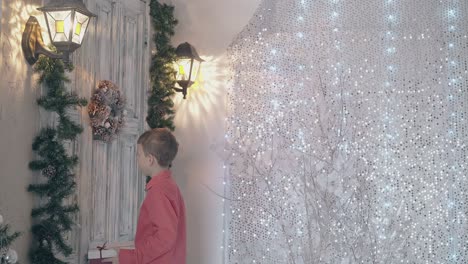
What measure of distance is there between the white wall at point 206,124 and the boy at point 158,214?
1.18m

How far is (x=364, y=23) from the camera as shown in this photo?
12.3ft

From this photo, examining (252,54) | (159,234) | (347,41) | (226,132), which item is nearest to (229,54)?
(252,54)

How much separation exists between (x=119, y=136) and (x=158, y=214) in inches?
40.5

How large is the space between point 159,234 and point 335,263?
1.43 meters

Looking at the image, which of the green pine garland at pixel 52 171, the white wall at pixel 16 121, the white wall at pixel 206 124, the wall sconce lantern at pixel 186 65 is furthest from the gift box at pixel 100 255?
the wall sconce lantern at pixel 186 65

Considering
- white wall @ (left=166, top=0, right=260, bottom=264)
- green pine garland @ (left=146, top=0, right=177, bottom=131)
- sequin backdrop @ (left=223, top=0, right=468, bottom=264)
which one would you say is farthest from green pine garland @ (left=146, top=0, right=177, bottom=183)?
sequin backdrop @ (left=223, top=0, right=468, bottom=264)

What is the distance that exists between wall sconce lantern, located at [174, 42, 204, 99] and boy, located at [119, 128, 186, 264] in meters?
1.12

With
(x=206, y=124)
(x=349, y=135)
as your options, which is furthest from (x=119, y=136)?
(x=349, y=135)

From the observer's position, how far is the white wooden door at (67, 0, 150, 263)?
3.20 m

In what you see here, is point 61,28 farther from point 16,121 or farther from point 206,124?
point 206,124

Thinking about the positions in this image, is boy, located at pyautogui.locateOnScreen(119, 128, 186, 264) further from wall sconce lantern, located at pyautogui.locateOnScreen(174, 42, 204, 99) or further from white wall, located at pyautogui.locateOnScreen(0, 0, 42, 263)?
wall sconce lantern, located at pyautogui.locateOnScreen(174, 42, 204, 99)

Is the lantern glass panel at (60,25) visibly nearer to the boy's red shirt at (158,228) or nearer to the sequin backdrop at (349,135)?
the boy's red shirt at (158,228)

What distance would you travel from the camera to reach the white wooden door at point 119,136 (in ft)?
10.5

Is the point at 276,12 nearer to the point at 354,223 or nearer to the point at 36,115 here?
the point at 354,223
